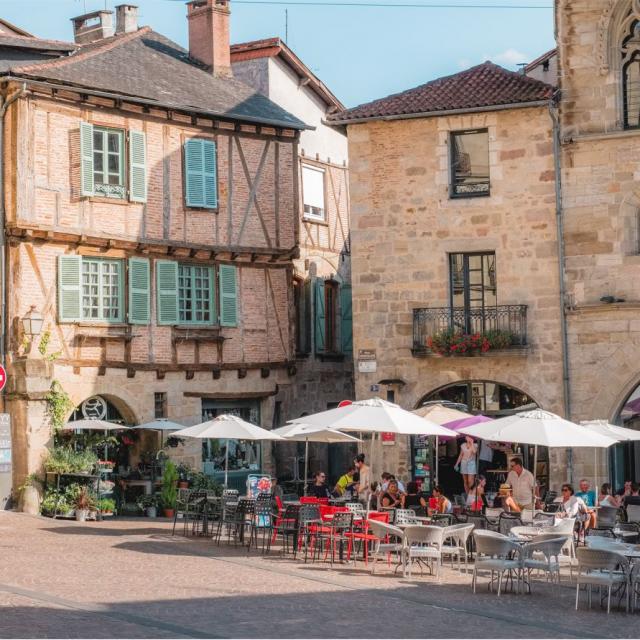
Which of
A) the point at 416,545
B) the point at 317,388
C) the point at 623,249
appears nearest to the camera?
the point at 416,545

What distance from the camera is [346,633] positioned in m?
13.7

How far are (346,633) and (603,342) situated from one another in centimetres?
1443

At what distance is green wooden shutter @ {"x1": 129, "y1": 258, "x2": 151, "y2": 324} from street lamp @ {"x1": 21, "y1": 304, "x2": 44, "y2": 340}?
97.0 inches

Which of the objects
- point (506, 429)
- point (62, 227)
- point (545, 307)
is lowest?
point (506, 429)

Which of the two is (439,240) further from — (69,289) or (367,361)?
(69,289)

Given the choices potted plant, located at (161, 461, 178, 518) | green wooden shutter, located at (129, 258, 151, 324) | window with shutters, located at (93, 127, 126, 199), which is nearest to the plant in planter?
potted plant, located at (161, 461, 178, 518)

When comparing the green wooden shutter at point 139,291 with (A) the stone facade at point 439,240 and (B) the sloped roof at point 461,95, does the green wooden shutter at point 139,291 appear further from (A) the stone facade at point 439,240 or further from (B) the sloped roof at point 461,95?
(B) the sloped roof at point 461,95

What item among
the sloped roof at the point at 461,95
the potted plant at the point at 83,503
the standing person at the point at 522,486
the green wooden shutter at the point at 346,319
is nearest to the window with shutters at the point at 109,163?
the sloped roof at the point at 461,95

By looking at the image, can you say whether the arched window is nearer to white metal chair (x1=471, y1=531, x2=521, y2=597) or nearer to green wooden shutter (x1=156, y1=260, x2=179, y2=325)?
green wooden shutter (x1=156, y1=260, x2=179, y2=325)

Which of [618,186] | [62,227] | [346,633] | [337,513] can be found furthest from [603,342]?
[346,633]

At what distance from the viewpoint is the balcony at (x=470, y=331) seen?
27234 mm

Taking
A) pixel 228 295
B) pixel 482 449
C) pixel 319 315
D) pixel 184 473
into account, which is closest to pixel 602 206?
pixel 482 449

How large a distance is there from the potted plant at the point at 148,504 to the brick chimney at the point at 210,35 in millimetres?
10811

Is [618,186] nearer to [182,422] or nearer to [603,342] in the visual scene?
[603,342]
